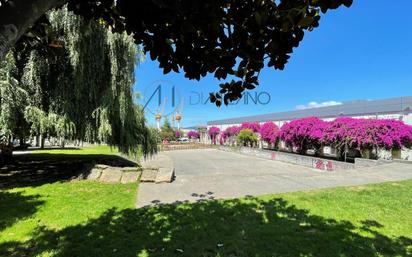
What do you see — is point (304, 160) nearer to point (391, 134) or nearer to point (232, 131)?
point (391, 134)

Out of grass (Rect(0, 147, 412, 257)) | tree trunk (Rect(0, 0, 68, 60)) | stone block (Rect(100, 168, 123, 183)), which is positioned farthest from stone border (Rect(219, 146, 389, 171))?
tree trunk (Rect(0, 0, 68, 60))

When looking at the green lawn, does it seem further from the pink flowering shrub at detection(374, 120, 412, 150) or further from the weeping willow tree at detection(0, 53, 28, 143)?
the pink flowering shrub at detection(374, 120, 412, 150)

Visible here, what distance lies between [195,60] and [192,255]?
8.31 feet

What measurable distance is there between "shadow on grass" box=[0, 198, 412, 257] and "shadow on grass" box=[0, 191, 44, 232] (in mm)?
1066

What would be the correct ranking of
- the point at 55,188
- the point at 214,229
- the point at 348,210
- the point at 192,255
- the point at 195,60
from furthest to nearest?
the point at 55,188, the point at 348,210, the point at 214,229, the point at 192,255, the point at 195,60

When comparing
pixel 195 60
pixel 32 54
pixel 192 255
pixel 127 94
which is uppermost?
pixel 32 54

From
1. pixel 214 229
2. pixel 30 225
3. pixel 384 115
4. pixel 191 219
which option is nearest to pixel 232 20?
pixel 214 229

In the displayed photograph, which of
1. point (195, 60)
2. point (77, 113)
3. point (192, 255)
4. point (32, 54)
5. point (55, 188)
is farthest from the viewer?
point (77, 113)

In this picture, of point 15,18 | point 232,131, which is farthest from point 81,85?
point 232,131

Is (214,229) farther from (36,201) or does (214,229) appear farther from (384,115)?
(384,115)

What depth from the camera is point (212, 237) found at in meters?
4.39

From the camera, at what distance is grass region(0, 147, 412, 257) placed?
394 cm

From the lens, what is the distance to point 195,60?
9.09 feet

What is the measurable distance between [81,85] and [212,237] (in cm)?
772
